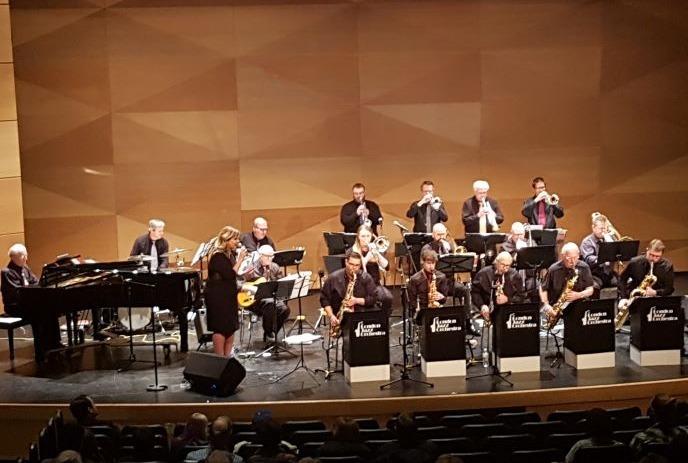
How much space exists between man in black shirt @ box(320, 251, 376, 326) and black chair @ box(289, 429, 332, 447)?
8.59 ft

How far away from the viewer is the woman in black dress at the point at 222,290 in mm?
9375

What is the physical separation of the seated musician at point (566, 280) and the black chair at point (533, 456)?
3.87 meters

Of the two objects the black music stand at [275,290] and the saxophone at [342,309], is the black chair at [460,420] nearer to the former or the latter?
the saxophone at [342,309]

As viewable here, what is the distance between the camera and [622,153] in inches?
563

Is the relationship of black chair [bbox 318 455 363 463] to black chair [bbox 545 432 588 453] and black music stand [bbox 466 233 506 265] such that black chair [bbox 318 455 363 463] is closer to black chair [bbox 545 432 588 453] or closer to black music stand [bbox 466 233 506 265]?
black chair [bbox 545 432 588 453]

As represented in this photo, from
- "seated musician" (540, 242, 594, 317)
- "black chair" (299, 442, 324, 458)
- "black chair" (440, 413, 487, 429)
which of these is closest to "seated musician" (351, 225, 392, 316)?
"seated musician" (540, 242, 594, 317)

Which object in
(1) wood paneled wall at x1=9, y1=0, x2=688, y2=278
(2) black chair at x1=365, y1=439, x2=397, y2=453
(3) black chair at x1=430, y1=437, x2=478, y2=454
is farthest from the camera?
(1) wood paneled wall at x1=9, y1=0, x2=688, y2=278

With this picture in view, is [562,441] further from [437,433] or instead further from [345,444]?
→ [345,444]

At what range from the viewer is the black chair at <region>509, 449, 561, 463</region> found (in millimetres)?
6289

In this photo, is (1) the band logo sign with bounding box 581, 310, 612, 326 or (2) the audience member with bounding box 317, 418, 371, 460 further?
(1) the band logo sign with bounding box 581, 310, 612, 326

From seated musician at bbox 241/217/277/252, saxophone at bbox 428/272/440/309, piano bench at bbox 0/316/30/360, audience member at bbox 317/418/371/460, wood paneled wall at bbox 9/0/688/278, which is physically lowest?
audience member at bbox 317/418/371/460

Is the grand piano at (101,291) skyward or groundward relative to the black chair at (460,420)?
skyward

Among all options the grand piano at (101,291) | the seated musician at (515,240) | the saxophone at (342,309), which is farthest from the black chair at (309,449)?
the seated musician at (515,240)

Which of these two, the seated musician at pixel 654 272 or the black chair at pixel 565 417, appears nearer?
the black chair at pixel 565 417
